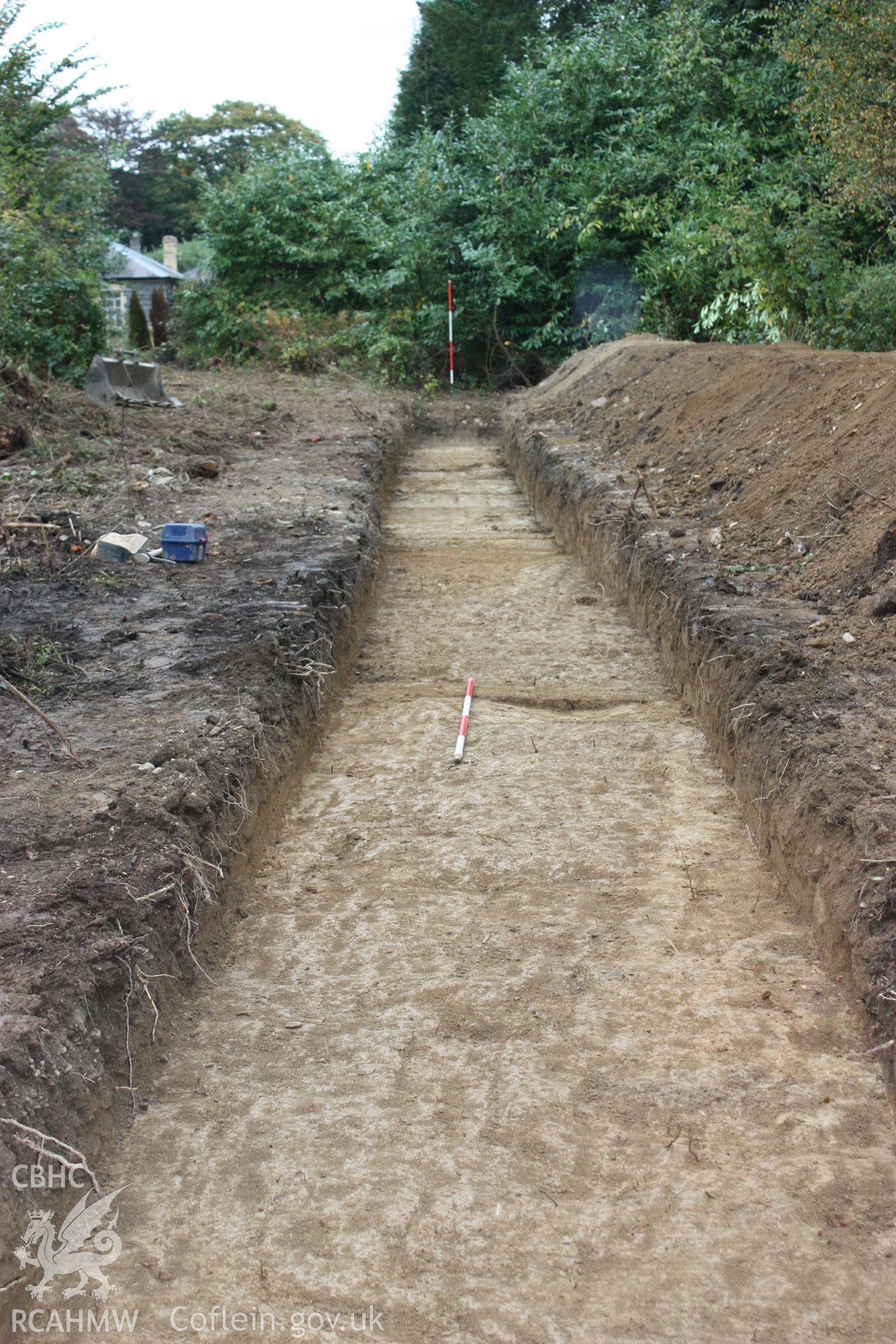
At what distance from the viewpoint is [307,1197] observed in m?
2.27

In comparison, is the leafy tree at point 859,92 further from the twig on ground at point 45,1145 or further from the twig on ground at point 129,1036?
the twig on ground at point 45,1145

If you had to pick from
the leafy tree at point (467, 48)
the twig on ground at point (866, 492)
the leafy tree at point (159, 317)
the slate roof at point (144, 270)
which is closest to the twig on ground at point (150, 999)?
the twig on ground at point (866, 492)

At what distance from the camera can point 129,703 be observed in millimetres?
4223

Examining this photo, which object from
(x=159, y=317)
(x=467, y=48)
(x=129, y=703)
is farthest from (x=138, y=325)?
(x=129, y=703)

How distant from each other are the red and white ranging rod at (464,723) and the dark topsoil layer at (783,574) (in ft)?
3.57

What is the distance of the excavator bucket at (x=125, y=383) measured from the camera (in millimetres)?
11320

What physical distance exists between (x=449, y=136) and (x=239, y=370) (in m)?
5.68

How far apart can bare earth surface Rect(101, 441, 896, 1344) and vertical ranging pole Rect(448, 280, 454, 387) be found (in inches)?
502

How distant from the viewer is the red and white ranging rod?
460cm

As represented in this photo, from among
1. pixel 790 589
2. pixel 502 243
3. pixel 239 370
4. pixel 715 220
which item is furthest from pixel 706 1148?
pixel 239 370

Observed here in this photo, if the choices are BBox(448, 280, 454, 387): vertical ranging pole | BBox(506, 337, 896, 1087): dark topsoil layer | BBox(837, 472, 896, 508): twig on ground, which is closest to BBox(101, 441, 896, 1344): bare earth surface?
BBox(506, 337, 896, 1087): dark topsoil layer

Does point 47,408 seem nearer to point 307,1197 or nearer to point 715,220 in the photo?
point 715,220

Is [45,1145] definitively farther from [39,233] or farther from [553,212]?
[553,212]

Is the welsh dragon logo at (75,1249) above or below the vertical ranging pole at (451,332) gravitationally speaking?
below
